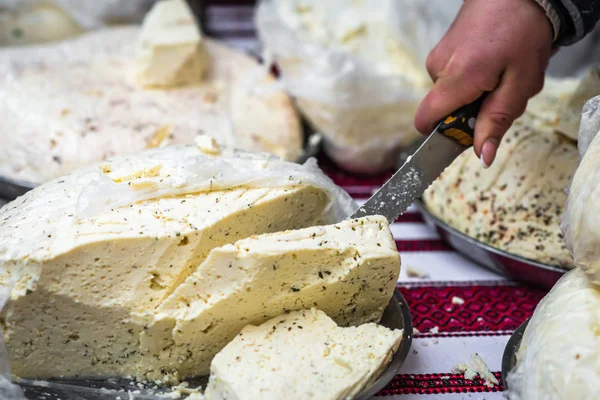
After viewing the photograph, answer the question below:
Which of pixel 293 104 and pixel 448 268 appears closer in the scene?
pixel 448 268

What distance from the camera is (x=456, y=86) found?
4.29 feet

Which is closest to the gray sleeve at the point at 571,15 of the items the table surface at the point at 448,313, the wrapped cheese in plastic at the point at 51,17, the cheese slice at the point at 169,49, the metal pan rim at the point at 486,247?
the metal pan rim at the point at 486,247

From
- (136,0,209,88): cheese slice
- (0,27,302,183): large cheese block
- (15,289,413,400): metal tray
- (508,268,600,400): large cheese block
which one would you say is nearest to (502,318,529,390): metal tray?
(508,268,600,400): large cheese block

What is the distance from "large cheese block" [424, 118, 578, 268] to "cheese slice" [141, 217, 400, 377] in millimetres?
525

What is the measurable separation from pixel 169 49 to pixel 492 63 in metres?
1.16

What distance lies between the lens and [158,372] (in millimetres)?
1117

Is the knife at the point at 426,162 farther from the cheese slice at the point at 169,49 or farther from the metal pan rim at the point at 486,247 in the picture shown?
the cheese slice at the point at 169,49

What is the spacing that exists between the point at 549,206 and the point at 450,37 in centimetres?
51

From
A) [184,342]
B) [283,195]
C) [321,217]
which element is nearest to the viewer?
[184,342]

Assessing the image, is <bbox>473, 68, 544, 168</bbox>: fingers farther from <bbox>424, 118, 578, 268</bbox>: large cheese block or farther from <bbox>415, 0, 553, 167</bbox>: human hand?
<bbox>424, 118, 578, 268</bbox>: large cheese block

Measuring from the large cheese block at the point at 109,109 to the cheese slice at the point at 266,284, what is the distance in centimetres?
79

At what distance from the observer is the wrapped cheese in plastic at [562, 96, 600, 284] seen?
97cm

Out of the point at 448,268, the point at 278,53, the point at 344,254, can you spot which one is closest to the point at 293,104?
the point at 278,53

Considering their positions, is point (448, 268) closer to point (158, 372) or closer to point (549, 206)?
point (549, 206)
